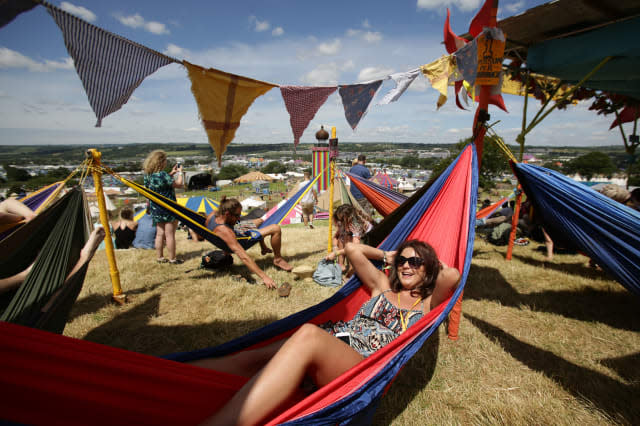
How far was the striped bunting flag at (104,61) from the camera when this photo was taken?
1.45 m

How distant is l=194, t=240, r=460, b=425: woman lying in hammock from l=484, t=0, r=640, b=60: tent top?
2.13 metres

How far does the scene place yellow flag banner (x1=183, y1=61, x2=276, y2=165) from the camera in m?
2.04

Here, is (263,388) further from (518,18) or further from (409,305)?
(518,18)

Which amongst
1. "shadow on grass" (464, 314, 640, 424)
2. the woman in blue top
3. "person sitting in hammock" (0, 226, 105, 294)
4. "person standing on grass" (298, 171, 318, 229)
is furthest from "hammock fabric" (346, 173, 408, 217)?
"person standing on grass" (298, 171, 318, 229)

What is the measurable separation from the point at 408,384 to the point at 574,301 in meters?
2.04

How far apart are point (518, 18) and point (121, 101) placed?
3.06 meters

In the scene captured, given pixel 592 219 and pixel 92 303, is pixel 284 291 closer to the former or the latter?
pixel 92 303

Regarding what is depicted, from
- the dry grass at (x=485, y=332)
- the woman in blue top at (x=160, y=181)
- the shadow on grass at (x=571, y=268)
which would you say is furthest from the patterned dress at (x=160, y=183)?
the shadow on grass at (x=571, y=268)

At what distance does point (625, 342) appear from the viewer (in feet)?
6.58

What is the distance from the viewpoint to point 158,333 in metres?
2.15

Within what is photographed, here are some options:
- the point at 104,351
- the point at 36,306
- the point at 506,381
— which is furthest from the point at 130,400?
the point at 506,381

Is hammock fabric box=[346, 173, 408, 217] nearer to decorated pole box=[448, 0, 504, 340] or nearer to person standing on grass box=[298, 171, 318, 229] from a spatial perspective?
decorated pole box=[448, 0, 504, 340]

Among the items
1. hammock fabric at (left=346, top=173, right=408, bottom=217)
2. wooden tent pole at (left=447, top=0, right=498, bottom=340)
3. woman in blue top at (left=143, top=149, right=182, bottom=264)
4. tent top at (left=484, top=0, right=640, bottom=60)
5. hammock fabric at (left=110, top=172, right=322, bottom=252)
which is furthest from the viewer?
hammock fabric at (left=346, top=173, right=408, bottom=217)

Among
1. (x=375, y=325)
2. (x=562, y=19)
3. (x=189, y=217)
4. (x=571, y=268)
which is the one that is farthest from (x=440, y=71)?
(x=571, y=268)
